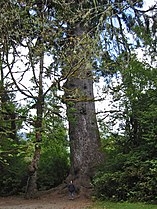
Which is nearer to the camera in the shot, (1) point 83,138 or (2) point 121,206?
(2) point 121,206

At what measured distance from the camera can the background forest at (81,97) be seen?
21.6ft

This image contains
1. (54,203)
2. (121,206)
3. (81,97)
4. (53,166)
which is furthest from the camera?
(53,166)

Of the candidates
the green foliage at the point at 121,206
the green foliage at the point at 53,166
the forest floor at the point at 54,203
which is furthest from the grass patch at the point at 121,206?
the green foliage at the point at 53,166

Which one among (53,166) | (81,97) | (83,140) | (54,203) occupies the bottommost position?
(54,203)

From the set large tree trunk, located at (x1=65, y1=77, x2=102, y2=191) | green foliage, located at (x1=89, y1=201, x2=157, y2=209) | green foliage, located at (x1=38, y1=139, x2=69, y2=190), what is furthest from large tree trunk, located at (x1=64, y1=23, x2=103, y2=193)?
green foliage, located at (x1=89, y1=201, x2=157, y2=209)

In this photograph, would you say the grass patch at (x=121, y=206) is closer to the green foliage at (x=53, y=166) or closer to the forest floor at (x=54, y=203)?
the forest floor at (x=54, y=203)

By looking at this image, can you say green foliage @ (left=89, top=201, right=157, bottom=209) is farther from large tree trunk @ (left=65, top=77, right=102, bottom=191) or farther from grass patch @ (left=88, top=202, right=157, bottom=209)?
large tree trunk @ (left=65, top=77, right=102, bottom=191)

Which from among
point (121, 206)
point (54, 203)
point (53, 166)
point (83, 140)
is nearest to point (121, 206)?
point (121, 206)

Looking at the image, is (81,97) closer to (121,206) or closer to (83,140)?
(121,206)

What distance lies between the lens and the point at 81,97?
21.5ft

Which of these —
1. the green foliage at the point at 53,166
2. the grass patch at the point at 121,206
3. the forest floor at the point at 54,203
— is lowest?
the forest floor at the point at 54,203

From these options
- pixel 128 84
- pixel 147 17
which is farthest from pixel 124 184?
pixel 147 17

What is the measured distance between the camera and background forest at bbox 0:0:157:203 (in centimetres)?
658

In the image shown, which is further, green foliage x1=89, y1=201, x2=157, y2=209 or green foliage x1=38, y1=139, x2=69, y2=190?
green foliage x1=38, y1=139, x2=69, y2=190
